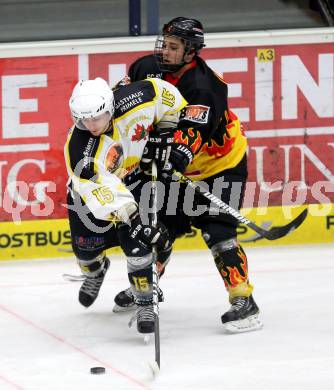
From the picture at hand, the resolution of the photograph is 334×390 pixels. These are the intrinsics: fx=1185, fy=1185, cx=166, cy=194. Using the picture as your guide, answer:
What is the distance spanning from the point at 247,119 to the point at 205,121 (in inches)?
63.1

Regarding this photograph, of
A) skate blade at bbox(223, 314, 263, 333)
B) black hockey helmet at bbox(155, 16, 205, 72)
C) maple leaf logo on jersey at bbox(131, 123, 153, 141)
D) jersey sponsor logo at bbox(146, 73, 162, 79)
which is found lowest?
skate blade at bbox(223, 314, 263, 333)

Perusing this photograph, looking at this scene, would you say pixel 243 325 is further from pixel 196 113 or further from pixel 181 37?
pixel 181 37

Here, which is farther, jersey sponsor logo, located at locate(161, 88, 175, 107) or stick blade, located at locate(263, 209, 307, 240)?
stick blade, located at locate(263, 209, 307, 240)

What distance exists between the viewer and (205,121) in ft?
16.6

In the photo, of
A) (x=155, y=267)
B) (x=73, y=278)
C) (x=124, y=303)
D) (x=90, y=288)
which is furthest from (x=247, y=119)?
(x=155, y=267)

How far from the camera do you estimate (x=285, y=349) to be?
475 cm

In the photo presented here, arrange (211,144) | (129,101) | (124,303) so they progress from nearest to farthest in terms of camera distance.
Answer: (129,101)
(211,144)
(124,303)

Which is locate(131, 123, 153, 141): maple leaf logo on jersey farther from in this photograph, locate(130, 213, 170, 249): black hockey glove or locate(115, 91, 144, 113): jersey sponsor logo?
locate(130, 213, 170, 249): black hockey glove

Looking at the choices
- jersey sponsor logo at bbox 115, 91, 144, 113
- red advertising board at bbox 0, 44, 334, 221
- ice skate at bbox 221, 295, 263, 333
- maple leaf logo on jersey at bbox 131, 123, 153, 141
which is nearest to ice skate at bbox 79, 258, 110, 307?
ice skate at bbox 221, 295, 263, 333

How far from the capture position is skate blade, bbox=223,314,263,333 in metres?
5.02

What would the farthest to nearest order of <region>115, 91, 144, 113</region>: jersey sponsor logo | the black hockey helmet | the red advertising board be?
1. the red advertising board
2. the black hockey helmet
3. <region>115, 91, 144, 113</region>: jersey sponsor logo

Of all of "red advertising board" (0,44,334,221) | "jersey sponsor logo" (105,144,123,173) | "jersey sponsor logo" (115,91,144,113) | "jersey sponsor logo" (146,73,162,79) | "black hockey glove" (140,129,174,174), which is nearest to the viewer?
"jersey sponsor logo" (105,144,123,173)

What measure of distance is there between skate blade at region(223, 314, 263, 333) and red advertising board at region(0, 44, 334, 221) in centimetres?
169

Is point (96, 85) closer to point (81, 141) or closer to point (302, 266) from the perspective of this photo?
point (81, 141)
